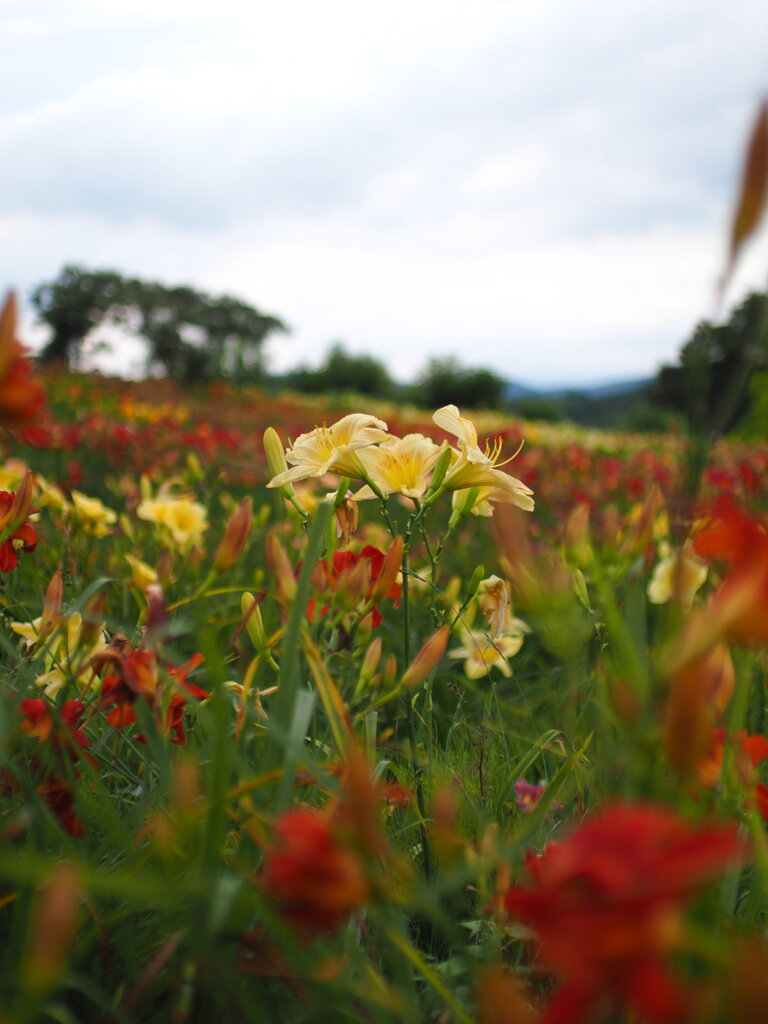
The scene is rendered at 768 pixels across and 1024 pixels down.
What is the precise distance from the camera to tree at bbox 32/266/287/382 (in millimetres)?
18672

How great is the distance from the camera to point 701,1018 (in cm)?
38

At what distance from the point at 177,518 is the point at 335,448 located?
0.93m

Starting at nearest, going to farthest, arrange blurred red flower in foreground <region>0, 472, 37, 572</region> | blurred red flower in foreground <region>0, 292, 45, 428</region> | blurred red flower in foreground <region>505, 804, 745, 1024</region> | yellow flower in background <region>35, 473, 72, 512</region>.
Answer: blurred red flower in foreground <region>505, 804, 745, 1024</region> < blurred red flower in foreground <region>0, 292, 45, 428</region> < blurred red flower in foreground <region>0, 472, 37, 572</region> < yellow flower in background <region>35, 473, 72, 512</region>

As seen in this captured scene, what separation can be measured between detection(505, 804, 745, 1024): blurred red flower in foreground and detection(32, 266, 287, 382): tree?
769 inches

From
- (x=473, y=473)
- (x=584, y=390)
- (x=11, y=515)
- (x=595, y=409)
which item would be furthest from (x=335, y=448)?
(x=584, y=390)

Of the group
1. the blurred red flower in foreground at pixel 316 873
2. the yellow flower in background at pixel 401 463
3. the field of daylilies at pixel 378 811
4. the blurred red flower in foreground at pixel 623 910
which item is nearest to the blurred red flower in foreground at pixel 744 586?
the field of daylilies at pixel 378 811

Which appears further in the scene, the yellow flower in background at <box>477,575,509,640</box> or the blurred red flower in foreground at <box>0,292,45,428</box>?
the yellow flower in background at <box>477,575,509,640</box>

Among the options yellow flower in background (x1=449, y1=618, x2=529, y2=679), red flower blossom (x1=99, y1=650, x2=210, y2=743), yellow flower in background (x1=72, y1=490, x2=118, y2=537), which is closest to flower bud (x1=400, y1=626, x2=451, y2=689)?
red flower blossom (x1=99, y1=650, x2=210, y2=743)

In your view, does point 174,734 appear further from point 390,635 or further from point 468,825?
point 390,635

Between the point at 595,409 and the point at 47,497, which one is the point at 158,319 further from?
the point at 595,409

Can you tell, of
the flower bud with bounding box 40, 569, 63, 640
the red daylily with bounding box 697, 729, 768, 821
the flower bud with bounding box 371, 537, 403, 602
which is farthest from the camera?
the flower bud with bounding box 40, 569, 63, 640

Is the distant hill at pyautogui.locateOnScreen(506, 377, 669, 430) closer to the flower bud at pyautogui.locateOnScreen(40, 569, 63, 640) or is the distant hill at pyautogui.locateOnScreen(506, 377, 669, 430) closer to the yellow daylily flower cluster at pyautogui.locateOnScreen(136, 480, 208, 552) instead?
the yellow daylily flower cluster at pyautogui.locateOnScreen(136, 480, 208, 552)

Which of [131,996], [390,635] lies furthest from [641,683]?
[390,635]

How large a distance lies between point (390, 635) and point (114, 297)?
19.1 metres
